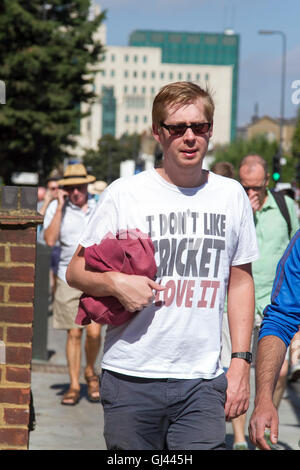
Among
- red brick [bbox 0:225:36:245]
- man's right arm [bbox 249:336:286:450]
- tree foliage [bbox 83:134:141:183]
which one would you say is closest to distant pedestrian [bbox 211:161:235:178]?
red brick [bbox 0:225:36:245]

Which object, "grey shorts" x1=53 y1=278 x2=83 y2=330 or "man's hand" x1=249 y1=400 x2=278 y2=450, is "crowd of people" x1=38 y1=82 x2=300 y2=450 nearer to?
"man's hand" x1=249 y1=400 x2=278 y2=450

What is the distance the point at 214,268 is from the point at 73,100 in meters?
42.3

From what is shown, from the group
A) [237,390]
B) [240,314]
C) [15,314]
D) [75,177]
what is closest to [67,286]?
[75,177]

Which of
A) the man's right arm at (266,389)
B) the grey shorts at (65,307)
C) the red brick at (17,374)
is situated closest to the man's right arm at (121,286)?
the man's right arm at (266,389)

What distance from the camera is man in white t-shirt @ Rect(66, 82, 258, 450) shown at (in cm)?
333

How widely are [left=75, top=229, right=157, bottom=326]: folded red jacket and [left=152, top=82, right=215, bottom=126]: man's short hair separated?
0.50m

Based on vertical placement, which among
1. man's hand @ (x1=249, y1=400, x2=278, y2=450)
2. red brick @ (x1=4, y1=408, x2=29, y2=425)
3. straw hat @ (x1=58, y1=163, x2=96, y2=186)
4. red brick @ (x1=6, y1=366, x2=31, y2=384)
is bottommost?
red brick @ (x1=4, y1=408, x2=29, y2=425)

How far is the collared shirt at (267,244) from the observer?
6.18m

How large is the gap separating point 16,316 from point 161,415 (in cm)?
133

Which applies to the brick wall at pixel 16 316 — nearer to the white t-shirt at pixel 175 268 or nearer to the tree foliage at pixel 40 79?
the white t-shirt at pixel 175 268

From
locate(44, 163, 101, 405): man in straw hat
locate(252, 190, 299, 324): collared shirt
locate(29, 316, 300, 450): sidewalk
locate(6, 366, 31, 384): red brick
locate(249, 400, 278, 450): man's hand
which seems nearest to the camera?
locate(249, 400, 278, 450): man's hand

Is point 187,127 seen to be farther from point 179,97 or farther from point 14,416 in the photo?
point 14,416

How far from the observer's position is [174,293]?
335 cm

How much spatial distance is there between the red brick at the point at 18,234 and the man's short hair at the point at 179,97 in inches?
45.9
